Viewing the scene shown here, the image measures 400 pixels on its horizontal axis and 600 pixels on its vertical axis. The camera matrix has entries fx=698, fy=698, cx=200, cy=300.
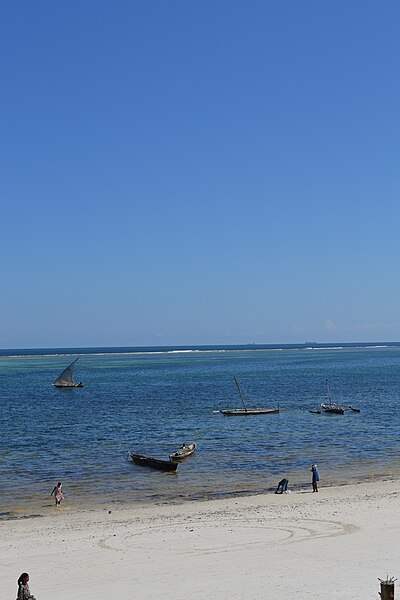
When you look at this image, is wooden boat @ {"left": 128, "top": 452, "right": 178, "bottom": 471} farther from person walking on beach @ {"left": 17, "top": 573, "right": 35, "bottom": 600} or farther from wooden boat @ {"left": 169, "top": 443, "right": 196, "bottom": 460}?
person walking on beach @ {"left": 17, "top": 573, "right": 35, "bottom": 600}

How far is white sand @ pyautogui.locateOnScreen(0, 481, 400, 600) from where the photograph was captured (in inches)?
712

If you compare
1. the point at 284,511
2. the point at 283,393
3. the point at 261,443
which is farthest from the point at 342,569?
the point at 283,393

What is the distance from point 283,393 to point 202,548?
74884 millimetres

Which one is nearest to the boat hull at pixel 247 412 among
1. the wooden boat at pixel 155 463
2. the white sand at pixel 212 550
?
the wooden boat at pixel 155 463

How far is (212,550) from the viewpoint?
864 inches

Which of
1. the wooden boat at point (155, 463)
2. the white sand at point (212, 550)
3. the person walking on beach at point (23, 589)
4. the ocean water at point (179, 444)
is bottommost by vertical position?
the ocean water at point (179, 444)

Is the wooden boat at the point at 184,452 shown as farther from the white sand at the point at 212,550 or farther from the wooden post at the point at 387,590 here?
the wooden post at the point at 387,590

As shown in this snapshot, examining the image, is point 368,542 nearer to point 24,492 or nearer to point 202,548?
point 202,548

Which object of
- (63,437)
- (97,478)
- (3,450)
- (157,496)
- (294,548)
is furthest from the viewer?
(63,437)

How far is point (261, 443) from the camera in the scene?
50312mm

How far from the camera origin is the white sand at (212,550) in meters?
18.1

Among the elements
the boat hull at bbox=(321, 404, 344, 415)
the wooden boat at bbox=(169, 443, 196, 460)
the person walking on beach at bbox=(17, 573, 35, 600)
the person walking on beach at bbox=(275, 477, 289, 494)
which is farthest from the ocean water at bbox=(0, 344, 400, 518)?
the person walking on beach at bbox=(17, 573, 35, 600)

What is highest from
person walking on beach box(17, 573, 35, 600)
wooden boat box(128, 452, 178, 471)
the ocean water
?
person walking on beach box(17, 573, 35, 600)

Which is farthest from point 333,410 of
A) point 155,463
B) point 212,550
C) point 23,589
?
point 23,589
